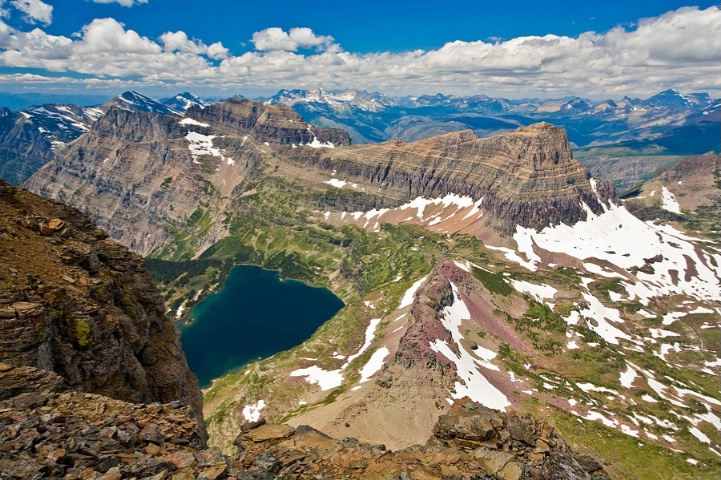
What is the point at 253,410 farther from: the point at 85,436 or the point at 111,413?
the point at 85,436

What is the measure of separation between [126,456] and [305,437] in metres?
12.4

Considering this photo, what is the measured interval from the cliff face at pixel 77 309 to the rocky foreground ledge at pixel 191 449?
3.46m

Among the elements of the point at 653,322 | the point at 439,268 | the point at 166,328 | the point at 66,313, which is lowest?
the point at 653,322

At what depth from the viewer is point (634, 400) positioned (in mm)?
131750

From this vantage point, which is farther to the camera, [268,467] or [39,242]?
[39,242]

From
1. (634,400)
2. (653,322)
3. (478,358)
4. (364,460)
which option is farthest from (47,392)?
(653,322)

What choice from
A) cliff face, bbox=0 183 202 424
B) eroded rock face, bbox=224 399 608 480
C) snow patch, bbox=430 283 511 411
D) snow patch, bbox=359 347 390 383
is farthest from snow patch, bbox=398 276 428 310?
eroded rock face, bbox=224 399 608 480

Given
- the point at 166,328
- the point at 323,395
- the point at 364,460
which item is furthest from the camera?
the point at 323,395

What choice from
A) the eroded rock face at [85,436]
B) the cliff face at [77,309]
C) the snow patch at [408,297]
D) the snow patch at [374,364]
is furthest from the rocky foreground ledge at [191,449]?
the snow patch at [408,297]

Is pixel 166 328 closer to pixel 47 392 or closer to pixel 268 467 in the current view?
pixel 47 392

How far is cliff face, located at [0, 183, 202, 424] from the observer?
2827cm

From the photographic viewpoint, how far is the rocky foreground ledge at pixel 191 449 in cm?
2091

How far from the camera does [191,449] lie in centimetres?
2542

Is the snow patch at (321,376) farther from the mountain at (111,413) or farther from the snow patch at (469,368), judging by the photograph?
the mountain at (111,413)
